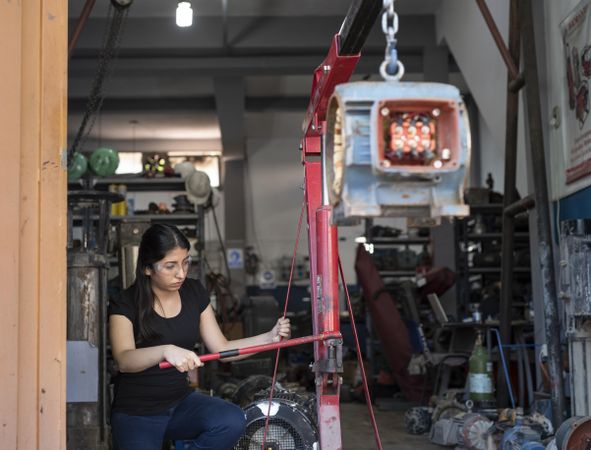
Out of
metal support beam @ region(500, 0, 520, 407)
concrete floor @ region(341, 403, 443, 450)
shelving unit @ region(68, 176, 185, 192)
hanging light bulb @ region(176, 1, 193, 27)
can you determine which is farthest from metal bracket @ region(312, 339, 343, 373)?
shelving unit @ region(68, 176, 185, 192)

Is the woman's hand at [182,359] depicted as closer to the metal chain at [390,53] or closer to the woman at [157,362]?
the woman at [157,362]

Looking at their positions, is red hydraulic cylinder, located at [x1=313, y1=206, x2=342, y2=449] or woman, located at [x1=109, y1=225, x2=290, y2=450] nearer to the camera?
woman, located at [x1=109, y1=225, x2=290, y2=450]

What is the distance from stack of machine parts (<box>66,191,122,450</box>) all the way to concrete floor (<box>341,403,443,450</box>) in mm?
2213

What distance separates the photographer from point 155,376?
3.13 metres

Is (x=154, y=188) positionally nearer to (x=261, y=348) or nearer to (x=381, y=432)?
(x=381, y=432)

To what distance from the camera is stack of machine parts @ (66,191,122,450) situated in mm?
3807

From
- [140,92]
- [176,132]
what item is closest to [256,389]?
[140,92]

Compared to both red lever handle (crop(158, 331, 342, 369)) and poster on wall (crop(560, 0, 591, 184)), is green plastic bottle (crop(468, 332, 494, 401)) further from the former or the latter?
red lever handle (crop(158, 331, 342, 369))

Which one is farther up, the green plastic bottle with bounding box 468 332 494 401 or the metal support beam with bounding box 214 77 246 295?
the metal support beam with bounding box 214 77 246 295

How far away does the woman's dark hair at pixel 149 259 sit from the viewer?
3158 millimetres

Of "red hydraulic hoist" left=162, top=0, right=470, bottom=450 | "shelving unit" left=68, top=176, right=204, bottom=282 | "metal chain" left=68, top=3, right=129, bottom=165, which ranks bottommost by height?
"red hydraulic hoist" left=162, top=0, right=470, bottom=450

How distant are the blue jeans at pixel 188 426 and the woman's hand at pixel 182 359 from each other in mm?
351

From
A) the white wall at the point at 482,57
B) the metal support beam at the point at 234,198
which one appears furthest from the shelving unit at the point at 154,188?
the metal support beam at the point at 234,198

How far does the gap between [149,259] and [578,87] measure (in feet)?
10.7
